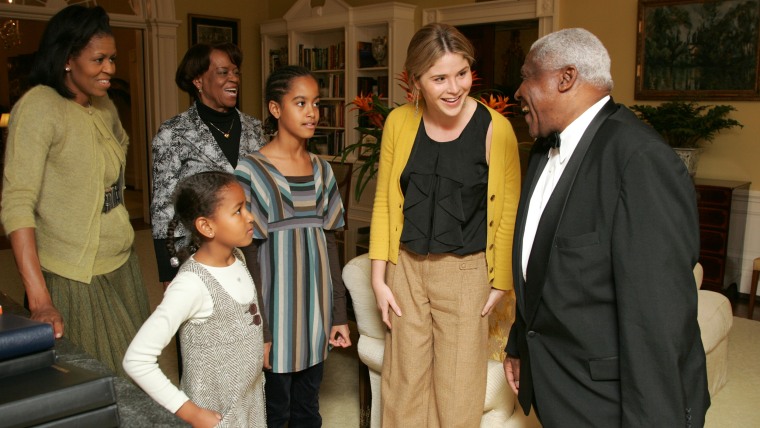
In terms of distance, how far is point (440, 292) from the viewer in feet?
6.49

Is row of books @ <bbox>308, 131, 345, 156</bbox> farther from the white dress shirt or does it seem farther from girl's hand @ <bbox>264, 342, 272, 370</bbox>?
the white dress shirt

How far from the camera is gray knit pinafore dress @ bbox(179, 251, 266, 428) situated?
5.38 ft

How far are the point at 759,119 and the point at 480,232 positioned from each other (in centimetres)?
380

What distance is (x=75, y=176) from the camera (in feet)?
5.64

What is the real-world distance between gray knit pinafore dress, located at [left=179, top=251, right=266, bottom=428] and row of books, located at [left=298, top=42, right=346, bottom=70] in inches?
239

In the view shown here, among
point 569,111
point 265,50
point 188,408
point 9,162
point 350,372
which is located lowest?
point 350,372

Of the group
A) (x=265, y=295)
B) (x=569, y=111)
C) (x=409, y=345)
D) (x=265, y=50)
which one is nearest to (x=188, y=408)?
(x=265, y=295)

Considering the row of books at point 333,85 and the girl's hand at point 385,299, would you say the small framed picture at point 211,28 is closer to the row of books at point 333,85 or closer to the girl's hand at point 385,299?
the row of books at point 333,85

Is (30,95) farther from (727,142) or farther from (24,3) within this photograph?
(24,3)

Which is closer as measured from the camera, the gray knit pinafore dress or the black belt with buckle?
the gray knit pinafore dress

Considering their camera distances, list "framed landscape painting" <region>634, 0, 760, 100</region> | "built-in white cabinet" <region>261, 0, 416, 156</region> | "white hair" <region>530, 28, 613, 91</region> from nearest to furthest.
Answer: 1. "white hair" <region>530, 28, 613, 91</region>
2. "framed landscape painting" <region>634, 0, 760, 100</region>
3. "built-in white cabinet" <region>261, 0, 416, 156</region>

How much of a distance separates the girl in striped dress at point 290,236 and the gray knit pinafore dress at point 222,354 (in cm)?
20

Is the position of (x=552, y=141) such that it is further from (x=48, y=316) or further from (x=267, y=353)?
(x=48, y=316)

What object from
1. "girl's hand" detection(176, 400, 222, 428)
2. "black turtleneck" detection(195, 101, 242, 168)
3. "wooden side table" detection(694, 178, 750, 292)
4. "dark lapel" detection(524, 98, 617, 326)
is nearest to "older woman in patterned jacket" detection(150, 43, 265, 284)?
"black turtleneck" detection(195, 101, 242, 168)
